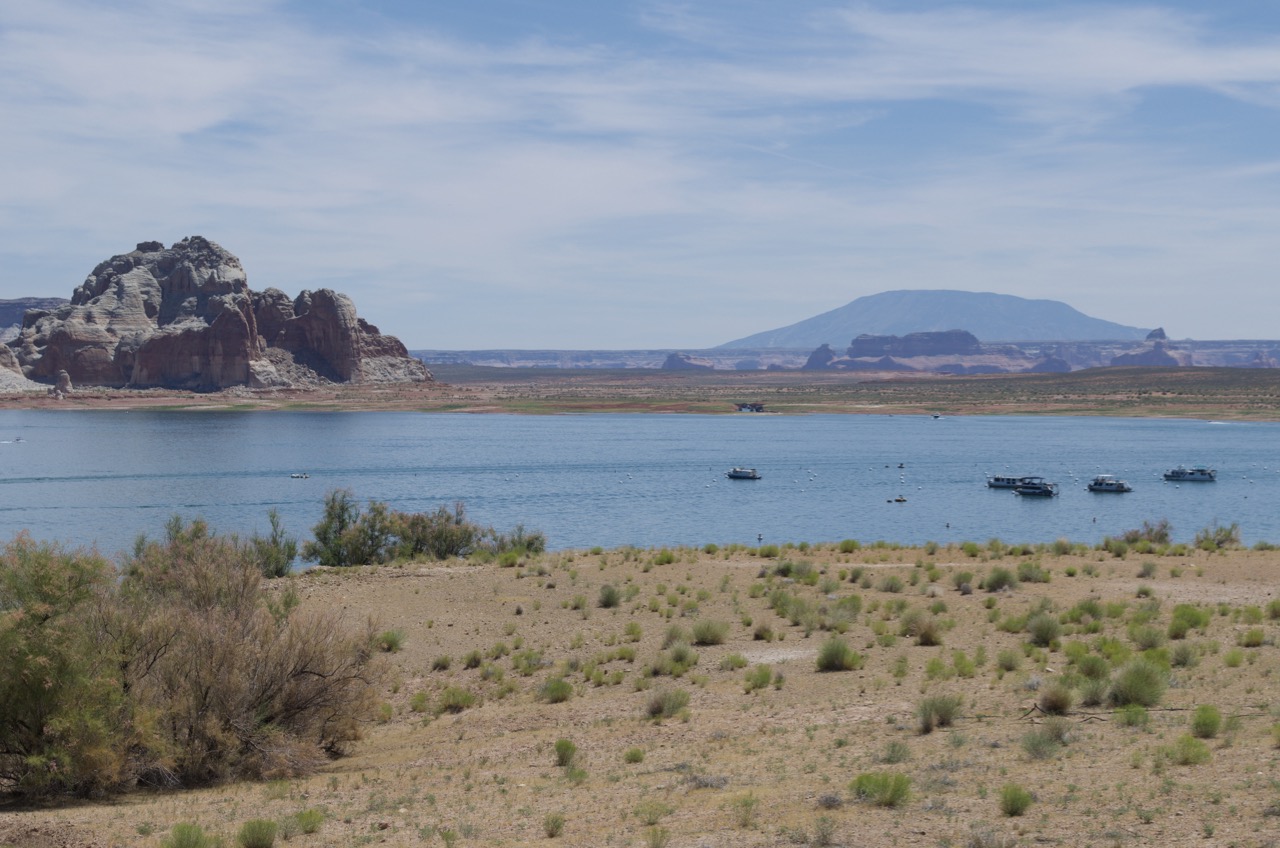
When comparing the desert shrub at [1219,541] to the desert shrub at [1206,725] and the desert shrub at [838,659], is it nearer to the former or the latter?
the desert shrub at [838,659]

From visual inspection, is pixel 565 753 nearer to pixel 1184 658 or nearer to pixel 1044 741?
pixel 1044 741

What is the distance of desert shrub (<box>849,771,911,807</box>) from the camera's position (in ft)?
38.6

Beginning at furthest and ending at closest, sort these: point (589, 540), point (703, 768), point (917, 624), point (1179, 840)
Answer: point (589, 540) → point (917, 624) → point (703, 768) → point (1179, 840)

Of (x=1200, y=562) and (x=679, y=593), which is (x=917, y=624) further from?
(x=1200, y=562)

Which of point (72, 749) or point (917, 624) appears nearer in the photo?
point (72, 749)

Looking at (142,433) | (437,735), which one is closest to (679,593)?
(437,735)

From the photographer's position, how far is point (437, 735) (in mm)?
18078

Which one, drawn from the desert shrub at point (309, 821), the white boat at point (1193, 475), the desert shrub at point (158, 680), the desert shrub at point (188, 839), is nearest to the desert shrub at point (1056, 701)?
the desert shrub at point (309, 821)

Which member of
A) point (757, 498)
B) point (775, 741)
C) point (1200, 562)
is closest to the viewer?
point (775, 741)

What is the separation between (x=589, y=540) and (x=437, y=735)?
31.7 metres

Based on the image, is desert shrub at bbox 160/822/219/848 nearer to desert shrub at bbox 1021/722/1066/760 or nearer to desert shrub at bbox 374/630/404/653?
desert shrub at bbox 1021/722/1066/760

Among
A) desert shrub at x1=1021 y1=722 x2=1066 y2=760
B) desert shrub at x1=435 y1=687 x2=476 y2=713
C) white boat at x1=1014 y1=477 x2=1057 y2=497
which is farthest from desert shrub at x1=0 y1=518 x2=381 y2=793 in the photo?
white boat at x1=1014 y1=477 x2=1057 y2=497

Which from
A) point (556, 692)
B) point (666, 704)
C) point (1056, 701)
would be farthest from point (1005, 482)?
point (1056, 701)

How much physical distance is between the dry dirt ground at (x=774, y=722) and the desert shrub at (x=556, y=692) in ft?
0.72
